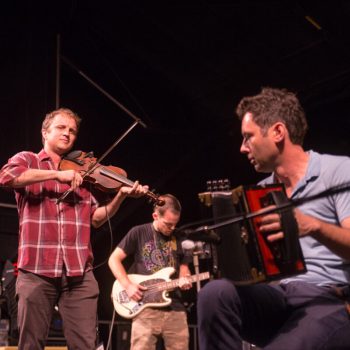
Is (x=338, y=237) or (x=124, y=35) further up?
(x=124, y=35)

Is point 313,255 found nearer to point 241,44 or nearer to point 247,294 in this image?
point 247,294

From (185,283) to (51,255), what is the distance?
2038 mm

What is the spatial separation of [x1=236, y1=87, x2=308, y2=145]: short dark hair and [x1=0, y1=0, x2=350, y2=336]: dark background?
2.57 m

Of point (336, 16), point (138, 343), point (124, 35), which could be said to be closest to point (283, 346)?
point (138, 343)

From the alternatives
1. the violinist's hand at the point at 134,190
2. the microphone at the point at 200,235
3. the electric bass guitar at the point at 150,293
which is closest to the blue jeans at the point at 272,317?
the microphone at the point at 200,235

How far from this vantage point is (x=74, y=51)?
A: 488 cm

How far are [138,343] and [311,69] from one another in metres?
3.41

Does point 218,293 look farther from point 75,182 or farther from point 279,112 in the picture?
point 75,182

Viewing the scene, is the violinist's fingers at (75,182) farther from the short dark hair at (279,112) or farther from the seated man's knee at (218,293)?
the seated man's knee at (218,293)

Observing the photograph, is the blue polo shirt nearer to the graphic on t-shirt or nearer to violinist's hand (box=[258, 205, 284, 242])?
violinist's hand (box=[258, 205, 284, 242])

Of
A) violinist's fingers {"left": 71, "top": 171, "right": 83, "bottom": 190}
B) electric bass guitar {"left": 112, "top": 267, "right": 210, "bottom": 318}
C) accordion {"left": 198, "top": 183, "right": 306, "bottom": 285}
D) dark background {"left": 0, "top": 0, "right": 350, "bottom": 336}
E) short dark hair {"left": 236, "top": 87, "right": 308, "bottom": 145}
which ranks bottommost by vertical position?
electric bass guitar {"left": 112, "top": 267, "right": 210, "bottom": 318}

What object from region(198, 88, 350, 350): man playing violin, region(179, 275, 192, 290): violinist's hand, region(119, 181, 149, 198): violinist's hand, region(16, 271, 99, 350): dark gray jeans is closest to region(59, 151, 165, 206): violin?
region(119, 181, 149, 198): violinist's hand

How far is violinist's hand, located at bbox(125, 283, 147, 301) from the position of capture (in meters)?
4.07

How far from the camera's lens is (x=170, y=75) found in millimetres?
5340
